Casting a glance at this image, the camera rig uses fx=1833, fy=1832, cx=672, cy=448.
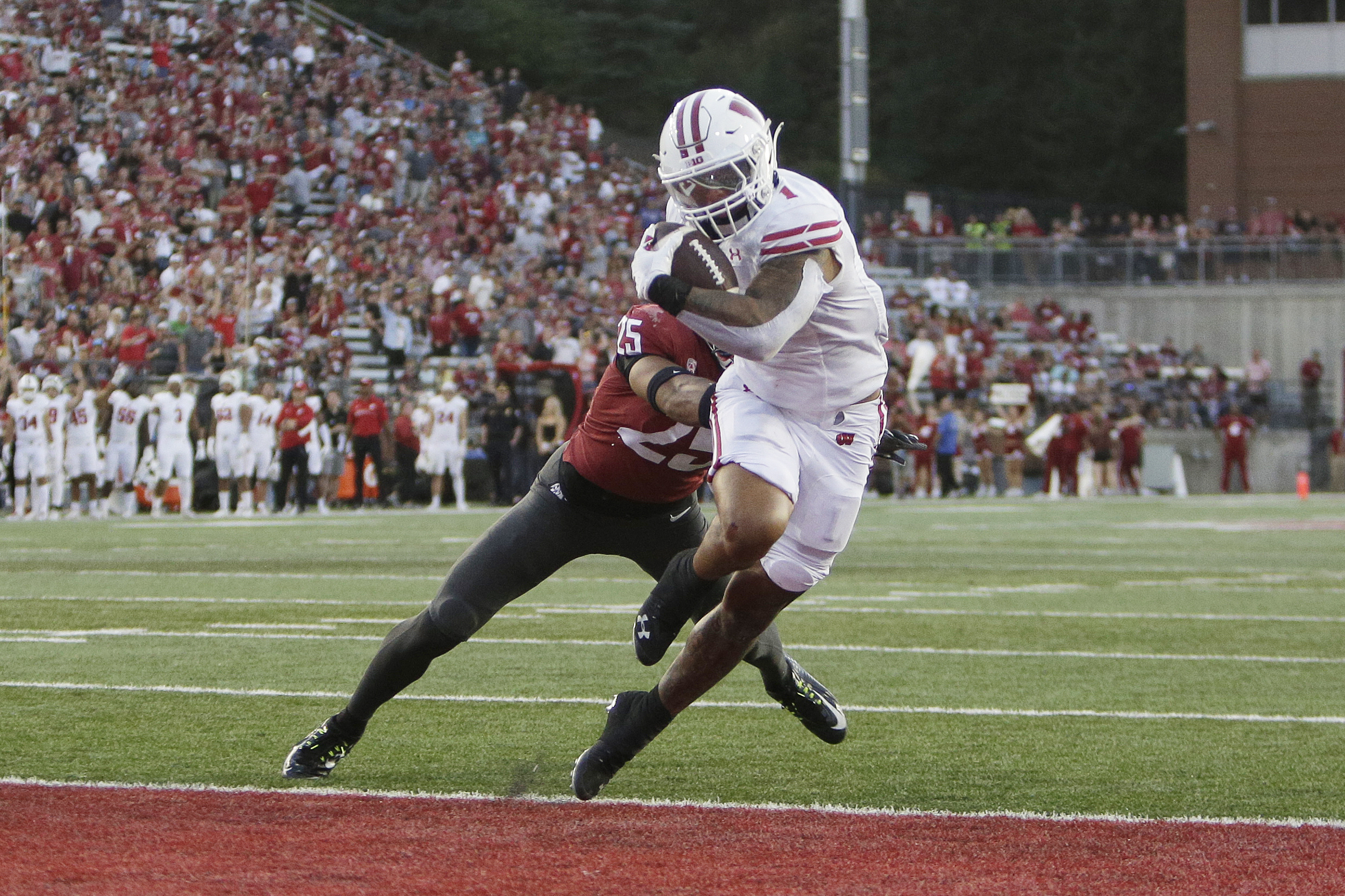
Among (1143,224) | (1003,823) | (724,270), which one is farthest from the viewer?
(1143,224)

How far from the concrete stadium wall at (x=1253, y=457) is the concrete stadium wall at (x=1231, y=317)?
7.84ft

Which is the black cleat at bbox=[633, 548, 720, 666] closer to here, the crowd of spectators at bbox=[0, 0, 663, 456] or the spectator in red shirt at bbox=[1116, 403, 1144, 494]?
the crowd of spectators at bbox=[0, 0, 663, 456]

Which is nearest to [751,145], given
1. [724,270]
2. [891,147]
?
[724,270]

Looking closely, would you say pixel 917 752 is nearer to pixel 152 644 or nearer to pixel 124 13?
pixel 152 644

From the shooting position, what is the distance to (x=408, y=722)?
6020 millimetres

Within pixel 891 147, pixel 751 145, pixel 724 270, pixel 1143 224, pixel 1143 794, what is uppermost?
pixel 891 147

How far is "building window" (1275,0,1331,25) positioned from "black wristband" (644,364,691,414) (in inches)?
1522

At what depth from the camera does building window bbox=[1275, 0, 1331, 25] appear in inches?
1569

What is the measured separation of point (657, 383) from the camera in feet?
15.7

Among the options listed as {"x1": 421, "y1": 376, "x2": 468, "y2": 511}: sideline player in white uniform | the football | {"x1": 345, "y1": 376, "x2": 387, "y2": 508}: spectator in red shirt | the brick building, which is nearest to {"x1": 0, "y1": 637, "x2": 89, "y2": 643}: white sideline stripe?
the football

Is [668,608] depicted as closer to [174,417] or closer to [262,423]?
[174,417]

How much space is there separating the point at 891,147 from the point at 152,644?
162 feet

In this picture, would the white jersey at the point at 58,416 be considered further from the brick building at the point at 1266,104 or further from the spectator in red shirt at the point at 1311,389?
the brick building at the point at 1266,104

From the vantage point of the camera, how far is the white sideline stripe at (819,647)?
26.5ft
